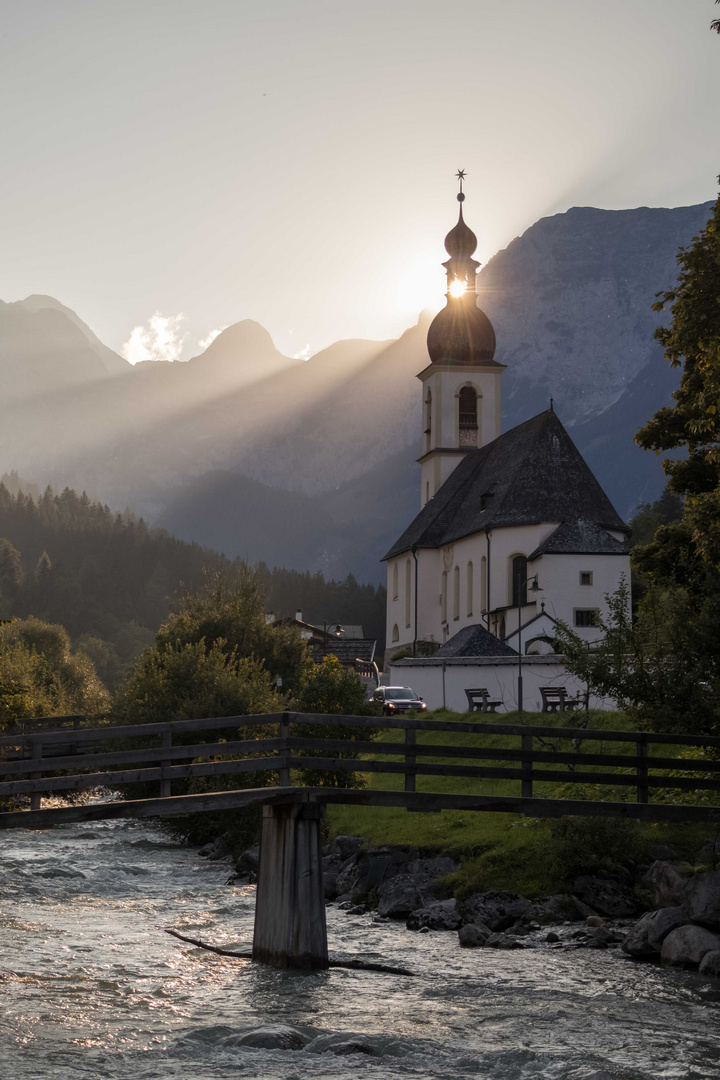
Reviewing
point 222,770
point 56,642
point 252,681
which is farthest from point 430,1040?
point 56,642

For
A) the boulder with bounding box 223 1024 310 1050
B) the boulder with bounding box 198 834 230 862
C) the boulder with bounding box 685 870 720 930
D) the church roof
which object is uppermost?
the church roof

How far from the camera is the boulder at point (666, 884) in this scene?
56.7ft

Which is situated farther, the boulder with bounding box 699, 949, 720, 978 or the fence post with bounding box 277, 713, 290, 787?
the fence post with bounding box 277, 713, 290, 787

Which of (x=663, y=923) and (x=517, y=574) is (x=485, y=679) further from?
(x=663, y=923)

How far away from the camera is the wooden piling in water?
51.2ft

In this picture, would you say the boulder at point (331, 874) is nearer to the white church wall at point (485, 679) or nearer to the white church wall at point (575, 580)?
the white church wall at point (485, 679)

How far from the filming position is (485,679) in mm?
50125

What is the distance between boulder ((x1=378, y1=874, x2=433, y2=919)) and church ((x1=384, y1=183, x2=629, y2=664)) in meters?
27.7

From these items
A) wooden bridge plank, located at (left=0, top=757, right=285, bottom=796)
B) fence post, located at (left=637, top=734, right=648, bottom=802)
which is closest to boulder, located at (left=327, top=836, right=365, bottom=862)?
fence post, located at (left=637, top=734, right=648, bottom=802)

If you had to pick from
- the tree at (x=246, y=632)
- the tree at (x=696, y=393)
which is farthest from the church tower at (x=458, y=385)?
the tree at (x=696, y=393)

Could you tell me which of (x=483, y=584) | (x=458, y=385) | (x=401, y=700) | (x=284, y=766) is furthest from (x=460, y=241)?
(x=284, y=766)

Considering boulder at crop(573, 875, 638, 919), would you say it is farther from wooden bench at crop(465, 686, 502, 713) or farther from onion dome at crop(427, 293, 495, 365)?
onion dome at crop(427, 293, 495, 365)

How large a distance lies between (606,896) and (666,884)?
167 centimetres

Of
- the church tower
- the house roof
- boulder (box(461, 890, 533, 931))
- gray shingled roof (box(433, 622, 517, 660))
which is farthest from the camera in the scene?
the house roof
